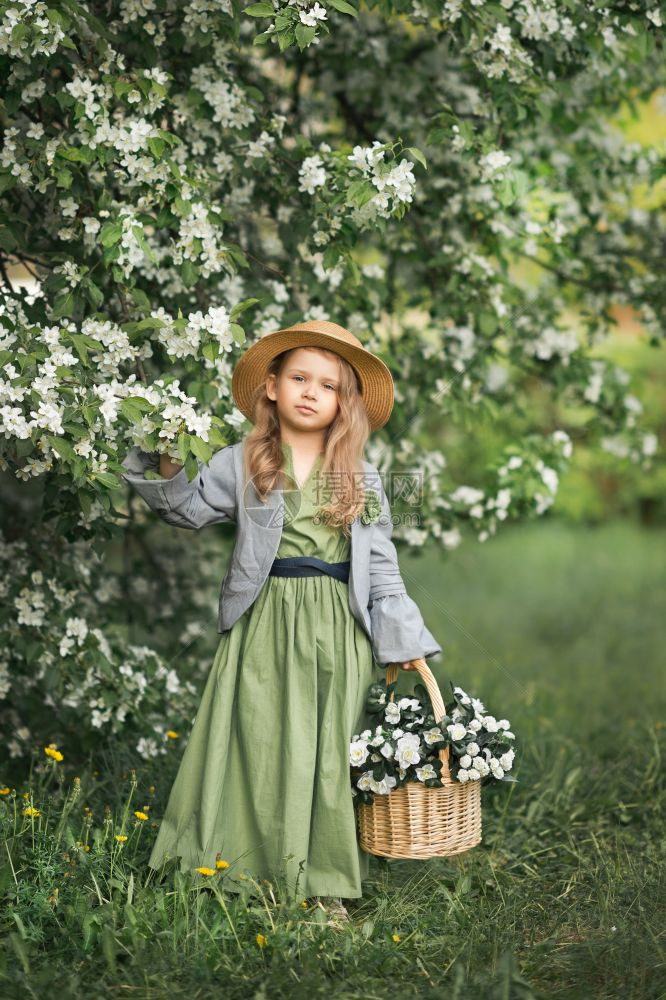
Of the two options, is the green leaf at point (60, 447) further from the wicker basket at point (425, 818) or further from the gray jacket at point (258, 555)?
the wicker basket at point (425, 818)

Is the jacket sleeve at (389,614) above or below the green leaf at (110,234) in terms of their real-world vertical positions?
below

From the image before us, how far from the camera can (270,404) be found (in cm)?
273

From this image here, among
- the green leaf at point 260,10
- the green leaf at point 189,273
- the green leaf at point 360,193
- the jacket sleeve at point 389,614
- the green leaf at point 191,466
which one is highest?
the green leaf at point 260,10

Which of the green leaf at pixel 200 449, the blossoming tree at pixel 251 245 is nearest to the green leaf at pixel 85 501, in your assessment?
the blossoming tree at pixel 251 245

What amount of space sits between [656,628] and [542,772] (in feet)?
9.43

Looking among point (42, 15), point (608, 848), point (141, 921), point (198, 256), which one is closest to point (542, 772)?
point (608, 848)

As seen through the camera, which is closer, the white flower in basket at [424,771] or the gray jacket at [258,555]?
the white flower in basket at [424,771]

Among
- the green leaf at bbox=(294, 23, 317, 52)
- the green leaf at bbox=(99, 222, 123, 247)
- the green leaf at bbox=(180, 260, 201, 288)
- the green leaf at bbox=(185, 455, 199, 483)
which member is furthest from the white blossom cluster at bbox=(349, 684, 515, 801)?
the green leaf at bbox=(294, 23, 317, 52)

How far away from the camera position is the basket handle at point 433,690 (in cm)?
251

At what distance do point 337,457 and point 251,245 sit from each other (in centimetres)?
134

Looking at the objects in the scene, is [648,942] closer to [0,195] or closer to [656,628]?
[0,195]

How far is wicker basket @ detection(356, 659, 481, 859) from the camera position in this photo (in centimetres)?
249

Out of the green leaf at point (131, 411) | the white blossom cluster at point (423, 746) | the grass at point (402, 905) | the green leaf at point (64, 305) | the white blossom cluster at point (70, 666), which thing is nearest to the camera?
the grass at point (402, 905)

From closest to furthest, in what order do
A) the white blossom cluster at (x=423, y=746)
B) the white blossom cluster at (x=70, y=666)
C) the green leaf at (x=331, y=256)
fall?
1. the white blossom cluster at (x=423, y=746)
2. the green leaf at (x=331, y=256)
3. the white blossom cluster at (x=70, y=666)
